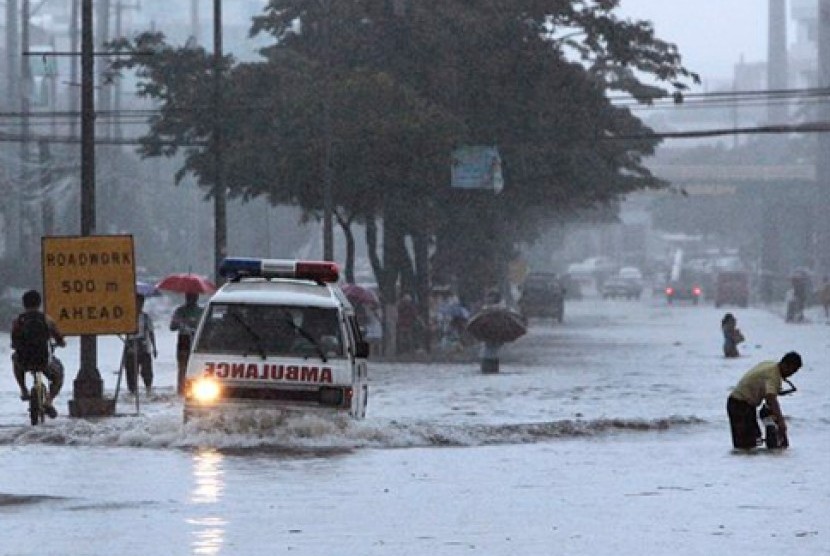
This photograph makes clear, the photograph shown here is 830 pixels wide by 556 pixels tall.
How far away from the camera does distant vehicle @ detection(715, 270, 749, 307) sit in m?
125

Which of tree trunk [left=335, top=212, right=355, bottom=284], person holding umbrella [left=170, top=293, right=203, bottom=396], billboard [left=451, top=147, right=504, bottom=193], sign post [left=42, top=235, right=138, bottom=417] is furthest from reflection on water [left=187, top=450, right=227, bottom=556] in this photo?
billboard [left=451, top=147, right=504, bottom=193]

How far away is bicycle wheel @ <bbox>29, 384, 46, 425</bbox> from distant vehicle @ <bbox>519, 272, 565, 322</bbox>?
216 ft

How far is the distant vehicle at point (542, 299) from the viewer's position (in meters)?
95.2

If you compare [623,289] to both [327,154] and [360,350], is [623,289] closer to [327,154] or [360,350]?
[327,154]

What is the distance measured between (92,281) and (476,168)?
1244 inches

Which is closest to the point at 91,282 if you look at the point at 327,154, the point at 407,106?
the point at 327,154

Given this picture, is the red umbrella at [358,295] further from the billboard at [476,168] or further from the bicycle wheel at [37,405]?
the bicycle wheel at [37,405]

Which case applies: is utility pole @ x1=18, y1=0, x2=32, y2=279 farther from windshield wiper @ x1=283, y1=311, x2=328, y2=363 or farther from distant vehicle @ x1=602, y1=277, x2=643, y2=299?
distant vehicle @ x1=602, y1=277, x2=643, y2=299

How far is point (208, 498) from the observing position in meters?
20.3

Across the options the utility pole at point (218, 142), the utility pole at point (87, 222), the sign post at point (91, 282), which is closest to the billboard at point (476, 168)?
the utility pole at point (218, 142)

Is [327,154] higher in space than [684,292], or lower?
higher

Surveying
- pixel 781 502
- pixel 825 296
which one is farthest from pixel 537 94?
pixel 781 502

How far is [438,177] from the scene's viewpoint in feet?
200

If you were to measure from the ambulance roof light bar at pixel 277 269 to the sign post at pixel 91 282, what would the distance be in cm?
246
